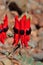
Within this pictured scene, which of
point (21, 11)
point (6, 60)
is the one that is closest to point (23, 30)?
point (6, 60)

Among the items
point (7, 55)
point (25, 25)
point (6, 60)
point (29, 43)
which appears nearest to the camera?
point (6, 60)

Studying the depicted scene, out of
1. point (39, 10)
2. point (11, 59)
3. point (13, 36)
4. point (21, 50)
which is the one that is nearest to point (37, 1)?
point (39, 10)

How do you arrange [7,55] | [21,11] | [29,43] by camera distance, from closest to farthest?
[7,55] → [29,43] → [21,11]

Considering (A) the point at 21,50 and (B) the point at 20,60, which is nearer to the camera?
(B) the point at 20,60

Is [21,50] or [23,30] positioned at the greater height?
[23,30]

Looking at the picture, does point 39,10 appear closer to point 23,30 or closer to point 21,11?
point 21,11

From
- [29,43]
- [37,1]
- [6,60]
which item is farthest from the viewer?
[37,1]

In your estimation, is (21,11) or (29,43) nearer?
(29,43)

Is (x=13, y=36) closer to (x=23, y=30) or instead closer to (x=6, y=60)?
(x=23, y=30)

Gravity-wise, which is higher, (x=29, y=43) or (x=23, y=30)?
(x=23, y=30)
